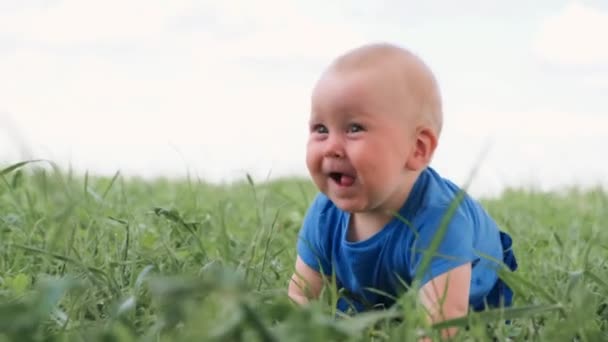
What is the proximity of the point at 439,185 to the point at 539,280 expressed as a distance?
22.0 inches

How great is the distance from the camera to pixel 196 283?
122 cm

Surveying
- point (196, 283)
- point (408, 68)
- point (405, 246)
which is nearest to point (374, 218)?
point (405, 246)

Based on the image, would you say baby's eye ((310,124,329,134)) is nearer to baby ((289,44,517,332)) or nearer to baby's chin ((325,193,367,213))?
baby ((289,44,517,332))

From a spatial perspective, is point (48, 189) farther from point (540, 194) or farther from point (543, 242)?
point (540, 194)

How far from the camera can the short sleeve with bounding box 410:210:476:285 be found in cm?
250

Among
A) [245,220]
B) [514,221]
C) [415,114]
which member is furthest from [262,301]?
[514,221]

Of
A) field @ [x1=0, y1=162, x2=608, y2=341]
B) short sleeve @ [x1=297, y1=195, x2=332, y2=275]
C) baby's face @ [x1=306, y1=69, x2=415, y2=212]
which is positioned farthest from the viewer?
short sleeve @ [x1=297, y1=195, x2=332, y2=275]

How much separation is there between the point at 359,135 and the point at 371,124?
0.04 metres

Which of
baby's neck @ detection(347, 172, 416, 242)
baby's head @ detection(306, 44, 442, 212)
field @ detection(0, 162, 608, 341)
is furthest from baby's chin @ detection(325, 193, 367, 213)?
field @ detection(0, 162, 608, 341)

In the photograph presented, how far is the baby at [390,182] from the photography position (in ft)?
8.13

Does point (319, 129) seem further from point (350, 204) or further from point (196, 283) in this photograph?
point (196, 283)

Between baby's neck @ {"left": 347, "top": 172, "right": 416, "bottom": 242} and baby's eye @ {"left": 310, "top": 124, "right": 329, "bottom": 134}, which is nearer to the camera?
baby's eye @ {"left": 310, "top": 124, "right": 329, "bottom": 134}

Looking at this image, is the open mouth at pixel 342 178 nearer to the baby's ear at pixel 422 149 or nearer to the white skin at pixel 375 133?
the white skin at pixel 375 133

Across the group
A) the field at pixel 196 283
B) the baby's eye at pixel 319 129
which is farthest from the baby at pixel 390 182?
the field at pixel 196 283
